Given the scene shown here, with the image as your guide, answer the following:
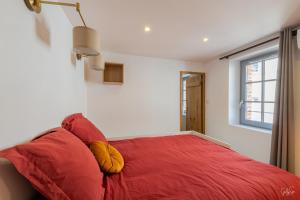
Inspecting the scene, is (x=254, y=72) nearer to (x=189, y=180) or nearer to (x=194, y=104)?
(x=194, y=104)

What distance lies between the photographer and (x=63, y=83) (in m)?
1.71

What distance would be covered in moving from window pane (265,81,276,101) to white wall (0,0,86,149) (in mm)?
3166

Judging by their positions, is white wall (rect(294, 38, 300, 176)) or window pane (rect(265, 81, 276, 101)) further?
window pane (rect(265, 81, 276, 101))

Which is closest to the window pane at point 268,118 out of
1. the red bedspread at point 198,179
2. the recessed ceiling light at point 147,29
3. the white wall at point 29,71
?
the red bedspread at point 198,179

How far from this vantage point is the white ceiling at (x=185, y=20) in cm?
164

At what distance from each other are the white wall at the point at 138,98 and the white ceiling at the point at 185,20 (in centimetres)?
67

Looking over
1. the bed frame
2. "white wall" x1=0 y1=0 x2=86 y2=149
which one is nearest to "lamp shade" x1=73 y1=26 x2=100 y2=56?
"white wall" x1=0 y1=0 x2=86 y2=149

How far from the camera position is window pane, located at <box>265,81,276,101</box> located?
2600mm

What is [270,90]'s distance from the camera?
8.70 feet

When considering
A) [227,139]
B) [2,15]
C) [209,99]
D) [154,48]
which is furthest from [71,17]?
[227,139]

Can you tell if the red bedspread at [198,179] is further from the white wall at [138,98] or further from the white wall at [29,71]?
the white wall at [138,98]

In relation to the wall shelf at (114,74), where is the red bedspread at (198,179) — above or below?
below

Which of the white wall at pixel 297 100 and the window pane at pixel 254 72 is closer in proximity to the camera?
the white wall at pixel 297 100

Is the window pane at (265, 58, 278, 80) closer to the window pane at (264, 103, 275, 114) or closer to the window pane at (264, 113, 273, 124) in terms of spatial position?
the window pane at (264, 103, 275, 114)
